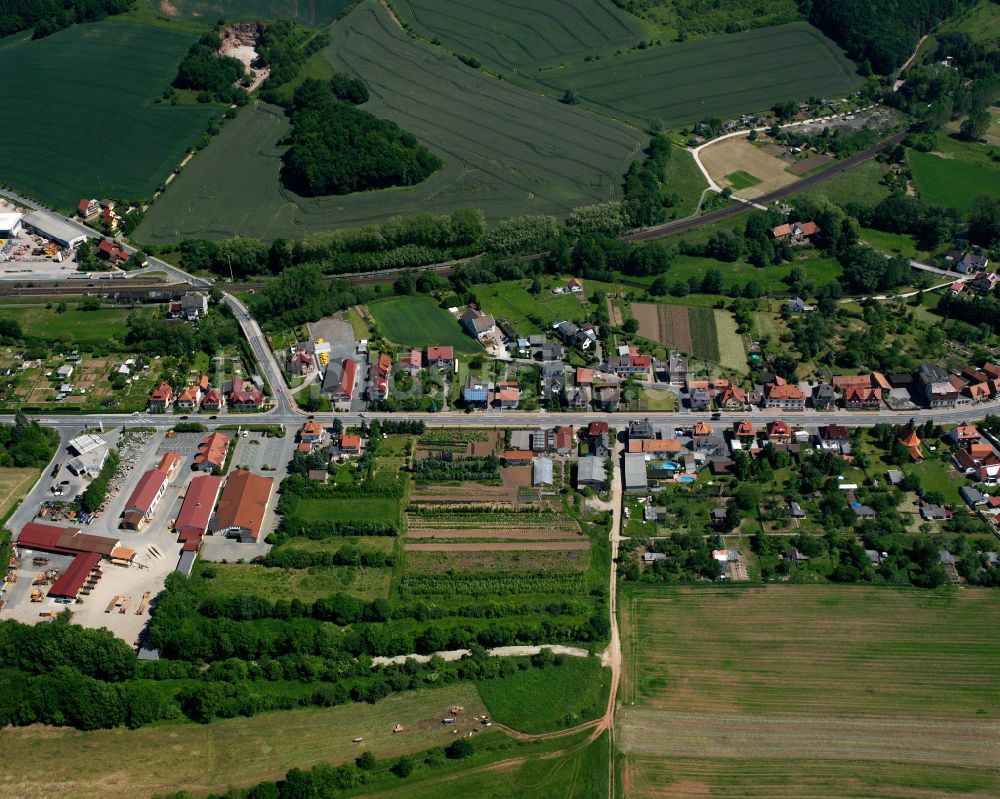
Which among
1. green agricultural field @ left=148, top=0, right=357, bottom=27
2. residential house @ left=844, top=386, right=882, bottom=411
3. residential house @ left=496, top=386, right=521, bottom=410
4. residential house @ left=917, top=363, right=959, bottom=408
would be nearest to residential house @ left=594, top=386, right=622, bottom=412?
residential house @ left=496, top=386, right=521, bottom=410

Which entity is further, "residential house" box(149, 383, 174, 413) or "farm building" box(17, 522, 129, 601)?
"residential house" box(149, 383, 174, 413)

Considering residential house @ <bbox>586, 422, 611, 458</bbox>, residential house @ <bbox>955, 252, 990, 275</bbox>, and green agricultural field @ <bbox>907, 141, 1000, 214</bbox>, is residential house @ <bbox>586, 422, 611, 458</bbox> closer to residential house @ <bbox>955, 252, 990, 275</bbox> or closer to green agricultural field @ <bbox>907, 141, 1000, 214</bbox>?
residential house @ <bbox>955, 252, 990, 275</bbox>

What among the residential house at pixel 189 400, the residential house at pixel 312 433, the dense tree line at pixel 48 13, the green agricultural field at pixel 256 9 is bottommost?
the residential house at pixel 312 433

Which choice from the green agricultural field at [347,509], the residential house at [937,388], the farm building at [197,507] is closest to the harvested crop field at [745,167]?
the residential house at [937,388]

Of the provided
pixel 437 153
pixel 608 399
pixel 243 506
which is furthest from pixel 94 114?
pixel 608 399

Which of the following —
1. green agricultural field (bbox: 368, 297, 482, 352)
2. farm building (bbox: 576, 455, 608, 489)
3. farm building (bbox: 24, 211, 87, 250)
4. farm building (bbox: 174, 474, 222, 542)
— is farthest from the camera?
farm building (bbox: 24, 211, 87, 250)

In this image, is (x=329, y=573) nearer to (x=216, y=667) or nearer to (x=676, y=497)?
(x=216, y=667)

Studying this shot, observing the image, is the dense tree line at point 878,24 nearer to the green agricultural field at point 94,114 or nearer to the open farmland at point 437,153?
the open farmland at point 437,153
